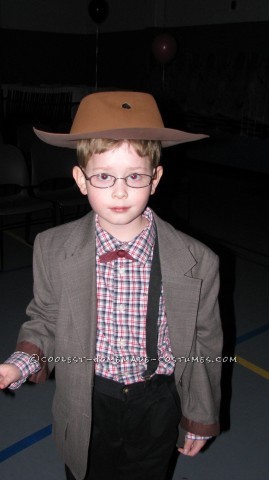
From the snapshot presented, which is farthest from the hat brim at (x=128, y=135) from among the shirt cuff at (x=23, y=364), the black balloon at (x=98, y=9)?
the black balloon at (x=98, y=9)

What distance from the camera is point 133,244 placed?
4.14 feet

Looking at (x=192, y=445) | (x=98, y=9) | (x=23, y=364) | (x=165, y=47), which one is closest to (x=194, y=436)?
(x=192, y=445)

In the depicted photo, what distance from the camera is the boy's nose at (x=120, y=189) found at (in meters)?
1.13

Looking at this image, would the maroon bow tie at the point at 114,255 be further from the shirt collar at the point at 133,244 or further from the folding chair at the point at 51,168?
the folding chair at the point at 51,168

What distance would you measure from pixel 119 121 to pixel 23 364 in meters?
0.67

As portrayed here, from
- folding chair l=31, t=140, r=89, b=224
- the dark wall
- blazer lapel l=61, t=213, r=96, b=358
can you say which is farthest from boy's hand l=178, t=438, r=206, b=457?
the dark wall

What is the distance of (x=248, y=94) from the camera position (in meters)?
Result: 7.87

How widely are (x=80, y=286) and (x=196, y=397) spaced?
0.50 meters

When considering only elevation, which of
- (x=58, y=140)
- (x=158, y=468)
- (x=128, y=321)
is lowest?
(x=158, y=468)

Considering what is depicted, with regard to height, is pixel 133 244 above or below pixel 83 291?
above

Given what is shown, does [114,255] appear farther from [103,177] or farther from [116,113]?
[116,113]

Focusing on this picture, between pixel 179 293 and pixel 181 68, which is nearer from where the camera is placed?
pixel 179 293

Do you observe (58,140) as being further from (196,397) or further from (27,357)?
(196,397)

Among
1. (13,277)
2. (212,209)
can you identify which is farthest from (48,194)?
(212,209)
